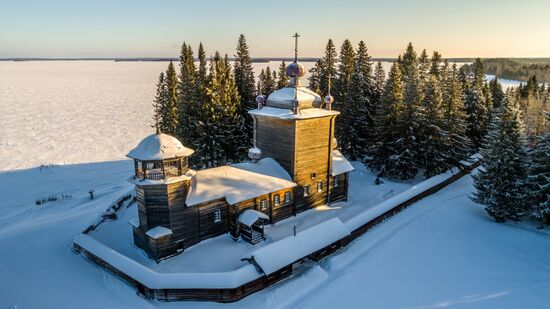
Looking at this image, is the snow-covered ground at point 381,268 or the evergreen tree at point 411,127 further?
the evergreen tree at point 411,127

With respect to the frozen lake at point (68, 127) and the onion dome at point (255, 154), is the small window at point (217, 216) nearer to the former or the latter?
the onion dome at point (255, 154)

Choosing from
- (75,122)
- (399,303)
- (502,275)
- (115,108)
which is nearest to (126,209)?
(399,303)

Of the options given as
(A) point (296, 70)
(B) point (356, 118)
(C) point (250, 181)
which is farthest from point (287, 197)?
(B) point (356, 118)

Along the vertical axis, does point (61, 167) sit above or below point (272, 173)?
below

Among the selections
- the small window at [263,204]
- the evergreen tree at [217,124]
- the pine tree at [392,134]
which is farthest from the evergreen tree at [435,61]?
the small window at [263,204]

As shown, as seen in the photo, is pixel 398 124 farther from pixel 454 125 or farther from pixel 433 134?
pixel 454 125

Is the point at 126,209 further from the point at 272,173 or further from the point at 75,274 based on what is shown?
the point at 272,173

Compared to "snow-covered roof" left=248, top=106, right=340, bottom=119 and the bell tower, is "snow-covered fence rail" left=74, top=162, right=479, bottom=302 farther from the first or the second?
"snow-covered roof" left=248, top=106, right=340, bottom=119
